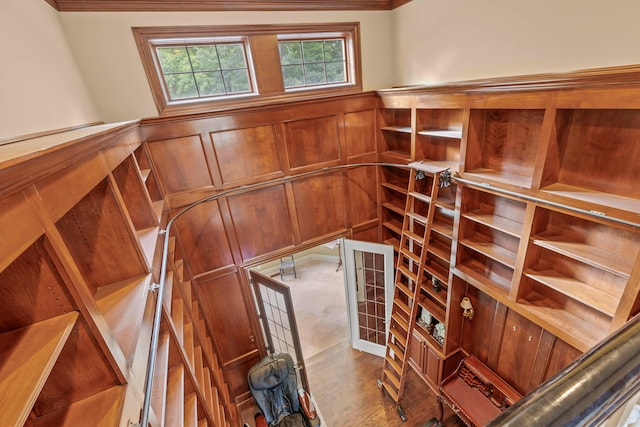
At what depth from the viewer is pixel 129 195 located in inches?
86.4

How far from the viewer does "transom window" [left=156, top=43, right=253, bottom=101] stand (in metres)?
2.96

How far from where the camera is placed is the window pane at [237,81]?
125 inches

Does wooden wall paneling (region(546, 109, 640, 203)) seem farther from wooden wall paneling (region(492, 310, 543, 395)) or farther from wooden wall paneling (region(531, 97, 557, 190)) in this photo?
wooden wall paneling (region(492, 310, 543, 395))

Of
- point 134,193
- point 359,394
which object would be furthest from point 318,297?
point 134,193

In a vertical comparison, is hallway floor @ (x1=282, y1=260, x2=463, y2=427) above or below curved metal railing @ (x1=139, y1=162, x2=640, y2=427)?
below

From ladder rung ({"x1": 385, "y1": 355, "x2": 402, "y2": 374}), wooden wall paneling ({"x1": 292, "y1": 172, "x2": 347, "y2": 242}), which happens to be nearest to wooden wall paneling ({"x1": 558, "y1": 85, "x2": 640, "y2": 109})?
wooden wall paneling ({"x1": 292, "y1": 172, "x2": 347, "y2": 242})

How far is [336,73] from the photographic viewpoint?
367 cm

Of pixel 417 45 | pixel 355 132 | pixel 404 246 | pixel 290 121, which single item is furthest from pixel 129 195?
pixel 417 45

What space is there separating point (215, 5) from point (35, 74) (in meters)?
1.76

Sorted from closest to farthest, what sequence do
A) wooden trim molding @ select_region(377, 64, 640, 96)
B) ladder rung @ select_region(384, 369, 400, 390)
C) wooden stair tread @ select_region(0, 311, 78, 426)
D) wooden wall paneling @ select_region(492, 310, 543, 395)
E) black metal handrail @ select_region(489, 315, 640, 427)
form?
1. black metal handrail @ select_region(489, 315, 640, 427)
2. wooden stair tread @ select_region(0, 311, 78, 426)
3. wooden trim molding @ select_region(377, 64, 640, 96)
4. wooden wall paneling @ select_region(492, 310, 543, 395)
5. ladder rung @ select_region(384, 369, 400, 390)

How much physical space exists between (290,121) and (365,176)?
129cm

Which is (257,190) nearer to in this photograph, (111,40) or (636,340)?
(111,40)

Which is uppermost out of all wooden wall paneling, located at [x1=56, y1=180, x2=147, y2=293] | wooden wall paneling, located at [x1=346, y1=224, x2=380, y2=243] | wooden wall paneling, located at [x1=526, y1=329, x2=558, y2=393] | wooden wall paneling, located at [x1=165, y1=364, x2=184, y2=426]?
wooden wall paneling, located at [x1=56, y1=180, x2=147, y2=293]

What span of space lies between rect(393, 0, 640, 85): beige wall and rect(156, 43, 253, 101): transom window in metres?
1.98
